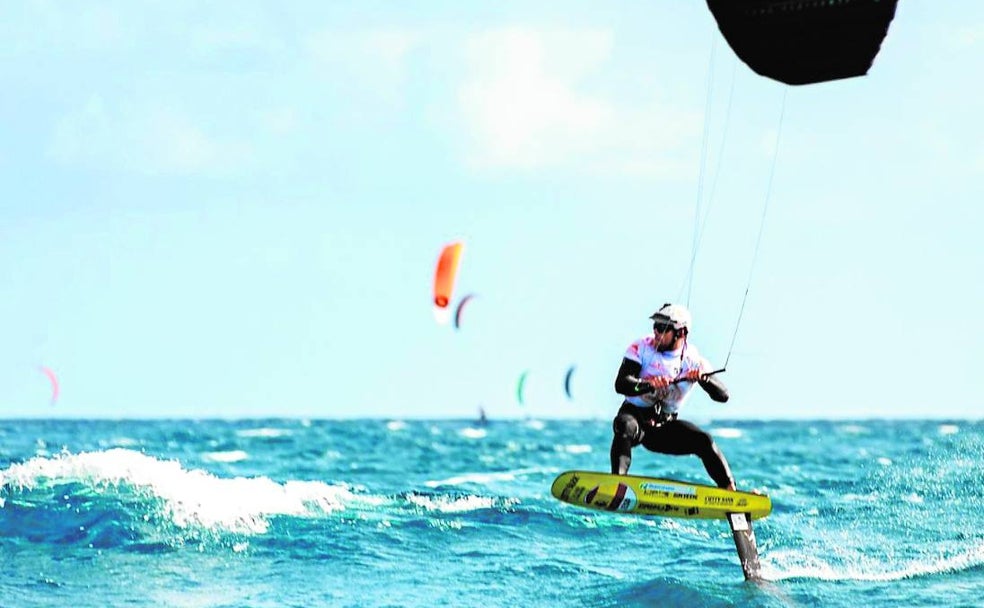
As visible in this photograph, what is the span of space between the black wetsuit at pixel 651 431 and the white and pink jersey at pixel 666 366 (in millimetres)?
50

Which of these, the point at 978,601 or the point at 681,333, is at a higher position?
the point at 681,333

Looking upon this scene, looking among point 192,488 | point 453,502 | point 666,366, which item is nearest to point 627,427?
point 666,366

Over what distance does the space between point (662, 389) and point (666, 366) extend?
24cm

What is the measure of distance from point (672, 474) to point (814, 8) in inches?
702

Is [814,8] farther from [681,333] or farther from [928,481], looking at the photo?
[928,481]

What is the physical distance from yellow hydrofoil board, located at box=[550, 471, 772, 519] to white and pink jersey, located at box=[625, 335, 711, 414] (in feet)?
1.95

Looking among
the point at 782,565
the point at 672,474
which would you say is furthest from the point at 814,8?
the point at 672,474

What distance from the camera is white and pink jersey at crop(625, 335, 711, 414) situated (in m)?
10.3

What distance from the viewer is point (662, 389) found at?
1047 cm

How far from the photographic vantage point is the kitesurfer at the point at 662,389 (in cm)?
1021

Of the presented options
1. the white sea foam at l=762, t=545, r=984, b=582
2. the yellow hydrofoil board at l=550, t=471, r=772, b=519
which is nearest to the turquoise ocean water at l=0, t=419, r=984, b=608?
the white sea foam at l=762, t=545, r=984, b=582

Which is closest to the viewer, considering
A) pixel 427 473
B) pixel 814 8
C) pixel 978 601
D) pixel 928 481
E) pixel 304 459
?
pixel 814 8

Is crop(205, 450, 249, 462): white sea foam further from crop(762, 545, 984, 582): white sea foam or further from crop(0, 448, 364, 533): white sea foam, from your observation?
crop(762, 545, 984, 582): white sea foam

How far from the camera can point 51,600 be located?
38.1 ft
